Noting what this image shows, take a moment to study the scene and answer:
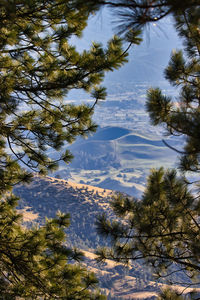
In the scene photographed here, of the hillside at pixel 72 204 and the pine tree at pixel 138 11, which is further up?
the hillside at pixel 72 204

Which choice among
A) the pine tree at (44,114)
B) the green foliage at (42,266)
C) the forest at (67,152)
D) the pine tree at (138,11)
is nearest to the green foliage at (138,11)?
the pine tree at (138,11)

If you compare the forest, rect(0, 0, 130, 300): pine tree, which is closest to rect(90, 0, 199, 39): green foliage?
the forest

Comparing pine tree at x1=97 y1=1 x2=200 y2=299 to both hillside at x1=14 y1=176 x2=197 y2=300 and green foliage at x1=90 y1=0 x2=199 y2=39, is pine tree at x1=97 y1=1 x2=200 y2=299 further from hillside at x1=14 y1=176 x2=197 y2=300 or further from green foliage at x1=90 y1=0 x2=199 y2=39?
hillside at x1=14 y1=176 x2=197 y2=300

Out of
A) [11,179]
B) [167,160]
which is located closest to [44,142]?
[11,179]

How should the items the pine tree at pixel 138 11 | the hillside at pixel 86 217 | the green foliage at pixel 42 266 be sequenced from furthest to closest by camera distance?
1. the hillside at pixel 86 217
2. the green foliage at pixel 42 266
3. the pine tree at pixel 138 11

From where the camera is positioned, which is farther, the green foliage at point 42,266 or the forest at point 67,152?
the green foliage at point 42,266

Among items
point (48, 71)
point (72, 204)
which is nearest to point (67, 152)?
point (48, 71)

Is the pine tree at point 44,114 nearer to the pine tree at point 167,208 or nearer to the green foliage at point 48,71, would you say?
the green foliage at point 48,71
